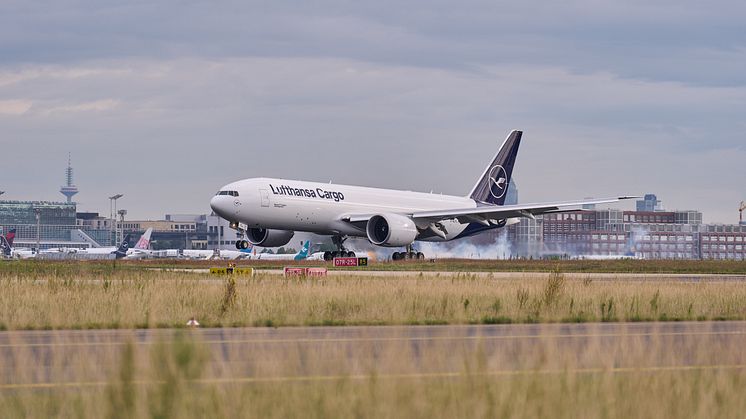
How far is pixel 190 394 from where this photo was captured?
10.4 metres

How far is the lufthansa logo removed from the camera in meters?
88.7

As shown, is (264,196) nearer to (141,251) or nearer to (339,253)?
(339,253)

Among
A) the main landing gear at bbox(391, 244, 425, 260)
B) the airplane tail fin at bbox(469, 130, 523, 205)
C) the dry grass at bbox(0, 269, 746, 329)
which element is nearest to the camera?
the dry grass at bbox(0, 269, 746, 329)

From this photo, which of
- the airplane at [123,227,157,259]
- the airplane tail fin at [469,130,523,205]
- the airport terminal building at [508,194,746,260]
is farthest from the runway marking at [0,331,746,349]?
the airplane at [123,227,157,259]

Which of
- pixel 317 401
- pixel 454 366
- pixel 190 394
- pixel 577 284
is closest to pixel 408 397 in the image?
pixel 317 401

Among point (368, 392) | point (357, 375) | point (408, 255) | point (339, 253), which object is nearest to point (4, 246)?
point (408, 255)

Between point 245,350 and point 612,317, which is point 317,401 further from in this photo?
point 612,317

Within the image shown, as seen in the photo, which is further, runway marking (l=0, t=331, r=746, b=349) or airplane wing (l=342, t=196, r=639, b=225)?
airplane wing (l=342, t=196, r=639, b=225)

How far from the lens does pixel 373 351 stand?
1686cm

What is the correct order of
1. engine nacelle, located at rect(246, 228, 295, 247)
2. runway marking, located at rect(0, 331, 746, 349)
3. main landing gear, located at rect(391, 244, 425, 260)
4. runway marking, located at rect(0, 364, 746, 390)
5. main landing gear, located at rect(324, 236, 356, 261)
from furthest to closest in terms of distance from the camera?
main landing gear, located at rect(391, 244, 425, 260), main landing gear, located at rect(324, 236, 356, 261), engine nacelle, located at rect(246, 228, 295, 247), runway marking, located at rect(0, 331, 746, 349), runway marking, located at rect(0, 364, 746, 390)

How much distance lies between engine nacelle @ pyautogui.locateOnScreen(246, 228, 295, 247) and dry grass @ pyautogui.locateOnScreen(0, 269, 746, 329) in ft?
120

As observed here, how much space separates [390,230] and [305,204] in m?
5.49

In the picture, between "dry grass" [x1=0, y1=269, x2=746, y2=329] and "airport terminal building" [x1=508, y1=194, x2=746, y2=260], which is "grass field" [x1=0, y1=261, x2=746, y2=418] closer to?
"dry grass" [x1=0, y1=269, x2=746, y2=329]

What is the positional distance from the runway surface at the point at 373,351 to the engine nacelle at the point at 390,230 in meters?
45.9
